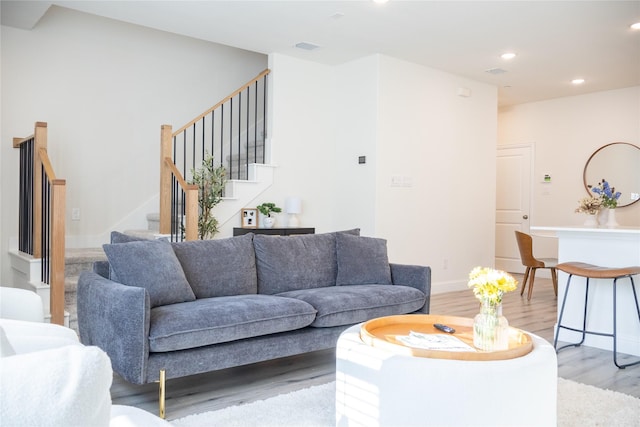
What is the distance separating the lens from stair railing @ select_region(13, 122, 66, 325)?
390 cm

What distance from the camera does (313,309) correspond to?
324 cm

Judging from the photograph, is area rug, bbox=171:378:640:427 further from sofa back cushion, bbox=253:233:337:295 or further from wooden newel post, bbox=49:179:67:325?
wooden newel post, bbox=49:179:67:325

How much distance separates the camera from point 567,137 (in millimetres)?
7863

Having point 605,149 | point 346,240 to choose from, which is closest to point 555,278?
point 605,149

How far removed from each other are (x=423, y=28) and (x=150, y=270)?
11.7 ft

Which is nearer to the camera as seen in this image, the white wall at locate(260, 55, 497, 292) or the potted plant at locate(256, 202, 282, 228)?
the potted plant at locate(256, 202, 282, 228)

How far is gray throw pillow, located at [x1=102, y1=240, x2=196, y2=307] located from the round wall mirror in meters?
6.28

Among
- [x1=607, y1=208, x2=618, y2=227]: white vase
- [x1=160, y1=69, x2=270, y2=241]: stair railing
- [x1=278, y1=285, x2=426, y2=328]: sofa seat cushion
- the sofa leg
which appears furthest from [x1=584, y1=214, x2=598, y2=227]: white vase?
the sofa leg

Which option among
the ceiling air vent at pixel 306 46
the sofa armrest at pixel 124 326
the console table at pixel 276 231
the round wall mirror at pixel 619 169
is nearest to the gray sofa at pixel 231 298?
the sofa armrest at pixel 124 326

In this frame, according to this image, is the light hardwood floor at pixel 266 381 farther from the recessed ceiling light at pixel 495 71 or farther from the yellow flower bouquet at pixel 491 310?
the recessed ceiling light at pixel 495 71

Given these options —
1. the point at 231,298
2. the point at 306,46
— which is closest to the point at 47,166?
the point at 231,298

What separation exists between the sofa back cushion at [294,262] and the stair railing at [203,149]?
1.23 m

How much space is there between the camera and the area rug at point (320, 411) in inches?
98.7

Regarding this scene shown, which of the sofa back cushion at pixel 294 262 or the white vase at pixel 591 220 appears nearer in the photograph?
the sofa back cushion at pixel 294 262
